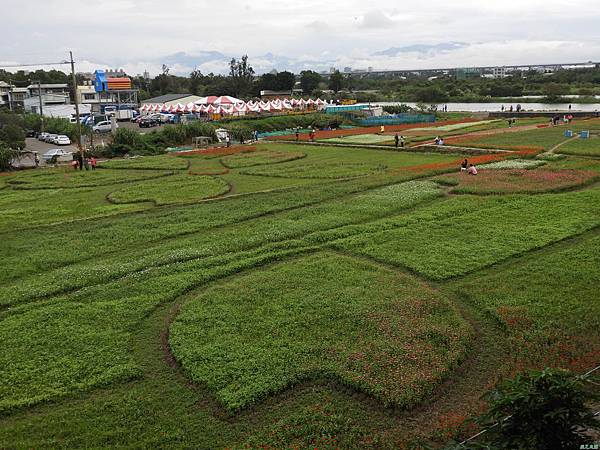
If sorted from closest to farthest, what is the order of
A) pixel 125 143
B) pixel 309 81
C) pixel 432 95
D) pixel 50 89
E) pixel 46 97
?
pixel 125 143
pixel 46 97
pixel 50 89
pixel 432 95
pixel 309 81

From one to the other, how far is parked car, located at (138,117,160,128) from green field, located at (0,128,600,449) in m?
46.9

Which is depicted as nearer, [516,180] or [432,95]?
[516,180]

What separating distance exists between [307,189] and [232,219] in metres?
7.44

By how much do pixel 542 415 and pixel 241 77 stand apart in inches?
4820

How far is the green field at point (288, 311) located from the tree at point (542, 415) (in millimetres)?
2440

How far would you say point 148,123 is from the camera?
77.1 metres

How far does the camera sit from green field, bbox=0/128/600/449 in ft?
37.5

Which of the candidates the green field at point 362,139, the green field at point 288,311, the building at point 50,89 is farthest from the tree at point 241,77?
the green field at point 288,311

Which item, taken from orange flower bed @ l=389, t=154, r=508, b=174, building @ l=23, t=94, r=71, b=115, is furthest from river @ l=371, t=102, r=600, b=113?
orange flower bed @ l=389, t=154, r=508, b=174

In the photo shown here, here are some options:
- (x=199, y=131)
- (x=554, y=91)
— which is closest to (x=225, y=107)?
(x=199, y=131)

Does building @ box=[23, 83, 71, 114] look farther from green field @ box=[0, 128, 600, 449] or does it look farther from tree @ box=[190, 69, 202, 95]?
green field @ box=[0, 128, 600, 449]

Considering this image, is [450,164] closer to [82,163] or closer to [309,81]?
[82,163]

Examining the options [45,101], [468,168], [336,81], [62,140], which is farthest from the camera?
[336,81]

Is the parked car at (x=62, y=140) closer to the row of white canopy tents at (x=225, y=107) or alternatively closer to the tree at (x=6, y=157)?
the tree at (x=6, y=157)
